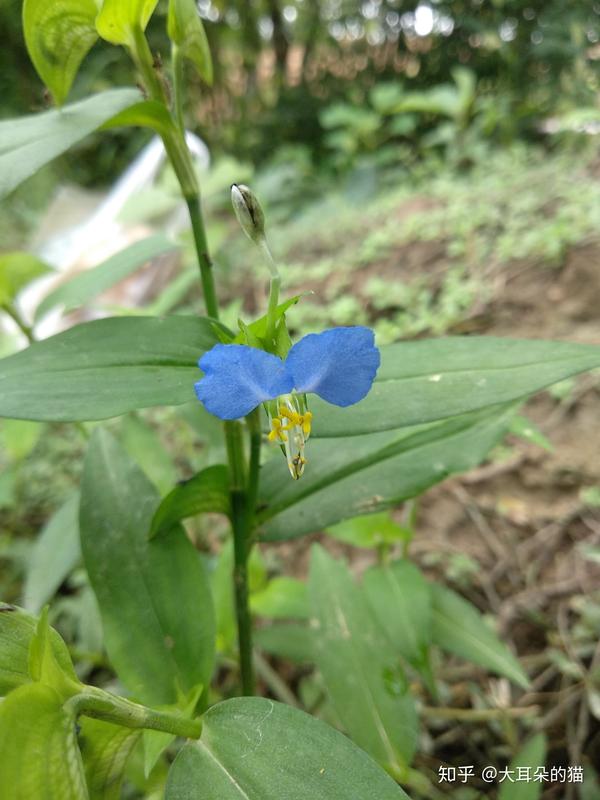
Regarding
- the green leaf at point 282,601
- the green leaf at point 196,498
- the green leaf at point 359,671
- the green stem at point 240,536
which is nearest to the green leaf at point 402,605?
the green leaf at point 359,671

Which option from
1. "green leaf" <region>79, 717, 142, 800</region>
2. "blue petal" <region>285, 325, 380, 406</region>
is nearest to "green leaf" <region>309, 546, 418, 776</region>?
"green leaf" <region>79, 717, 142, 800</region>

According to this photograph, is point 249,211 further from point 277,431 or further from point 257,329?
point 277,431

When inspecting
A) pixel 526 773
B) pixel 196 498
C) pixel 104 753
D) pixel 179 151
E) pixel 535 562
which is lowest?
pixel 535 562

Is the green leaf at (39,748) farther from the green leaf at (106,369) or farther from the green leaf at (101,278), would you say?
the green leaf at (101,278)

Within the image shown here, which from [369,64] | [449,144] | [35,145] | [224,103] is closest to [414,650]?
[35,145]

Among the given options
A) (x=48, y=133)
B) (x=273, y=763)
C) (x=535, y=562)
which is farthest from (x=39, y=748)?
(x=535, y=562)

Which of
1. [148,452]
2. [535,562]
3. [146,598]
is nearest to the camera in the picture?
[146,598]

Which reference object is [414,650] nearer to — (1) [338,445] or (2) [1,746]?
(1) [338,445]
